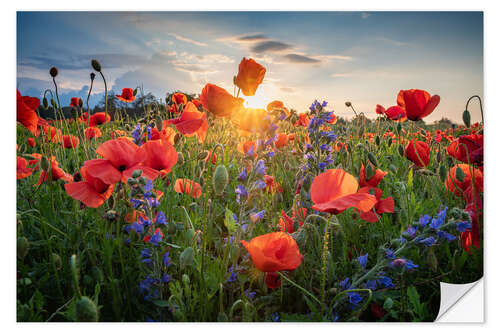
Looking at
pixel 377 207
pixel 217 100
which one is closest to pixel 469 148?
pixel 377 207

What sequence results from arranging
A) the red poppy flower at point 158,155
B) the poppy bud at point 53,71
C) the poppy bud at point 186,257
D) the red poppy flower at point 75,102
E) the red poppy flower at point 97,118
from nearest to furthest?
1. the poppy bud at point 186,257
2. the red poppy flower at point 158,155
3. the poppy bud at point 53,71
4. the red poppy flower at point 75,102
5. the red poppy flower at point 97,118

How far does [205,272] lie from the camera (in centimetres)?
117

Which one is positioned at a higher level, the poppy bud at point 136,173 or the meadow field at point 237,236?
the poppy bud at point 136,173

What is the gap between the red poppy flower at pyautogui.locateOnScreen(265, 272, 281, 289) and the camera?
1119mm

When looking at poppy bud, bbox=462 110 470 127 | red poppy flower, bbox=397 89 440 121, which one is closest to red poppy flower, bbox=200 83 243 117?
red poppy flower, bbox=397 89 440 121

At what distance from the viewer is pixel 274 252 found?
0.98 m

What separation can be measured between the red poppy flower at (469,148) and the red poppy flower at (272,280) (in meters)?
0.89

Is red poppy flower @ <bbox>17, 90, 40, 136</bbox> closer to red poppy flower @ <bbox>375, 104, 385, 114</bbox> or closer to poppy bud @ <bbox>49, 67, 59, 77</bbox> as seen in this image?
poppy bud @ <bbox>49, 67, 59, 77</bbox>

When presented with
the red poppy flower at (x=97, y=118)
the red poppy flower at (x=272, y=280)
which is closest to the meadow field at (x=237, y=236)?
the red poppy flower at (x=272, y=280)

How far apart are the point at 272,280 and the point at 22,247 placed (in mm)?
833

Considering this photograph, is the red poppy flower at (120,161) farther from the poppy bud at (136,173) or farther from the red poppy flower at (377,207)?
the red poppy flower at (377,207)

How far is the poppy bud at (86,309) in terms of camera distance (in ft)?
3.03
